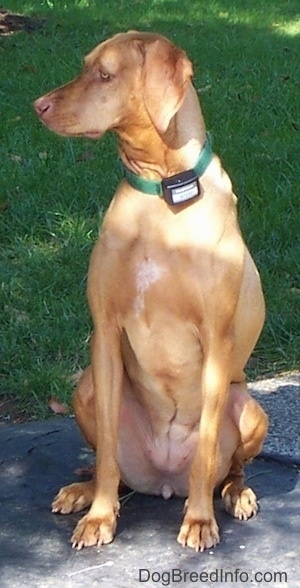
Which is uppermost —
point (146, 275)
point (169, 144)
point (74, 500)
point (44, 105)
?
point (44, 105)

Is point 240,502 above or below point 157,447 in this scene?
below

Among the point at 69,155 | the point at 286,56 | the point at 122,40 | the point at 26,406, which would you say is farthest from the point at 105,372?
the point at 286,56

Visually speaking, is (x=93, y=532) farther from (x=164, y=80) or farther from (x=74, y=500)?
(x=164, y=80)

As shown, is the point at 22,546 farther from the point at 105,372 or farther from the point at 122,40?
the point at 122,40

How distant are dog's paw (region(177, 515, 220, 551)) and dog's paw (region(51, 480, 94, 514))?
38 cm

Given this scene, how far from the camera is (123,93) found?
10.8ft

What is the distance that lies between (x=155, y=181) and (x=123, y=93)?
0.96 ft

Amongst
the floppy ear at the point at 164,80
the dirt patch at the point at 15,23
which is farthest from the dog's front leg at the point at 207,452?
the dirt patch at the point at 15,23

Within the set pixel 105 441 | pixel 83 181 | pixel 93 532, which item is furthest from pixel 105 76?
pixel 83 181

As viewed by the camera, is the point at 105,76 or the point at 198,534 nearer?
the point at 105,76

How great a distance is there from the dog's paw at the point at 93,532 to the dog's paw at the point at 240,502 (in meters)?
0.42

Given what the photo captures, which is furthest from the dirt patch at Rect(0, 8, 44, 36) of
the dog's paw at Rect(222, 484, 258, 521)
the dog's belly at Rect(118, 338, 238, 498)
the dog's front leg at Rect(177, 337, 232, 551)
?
the dog's front leg at Rect(177, 337, 232, 551)

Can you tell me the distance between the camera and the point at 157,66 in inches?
129

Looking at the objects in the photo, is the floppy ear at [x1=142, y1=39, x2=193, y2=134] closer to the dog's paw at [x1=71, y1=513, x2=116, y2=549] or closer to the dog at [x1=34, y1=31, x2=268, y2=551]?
the dog at [x1=34, y1=31, x2=268, y2=551]
